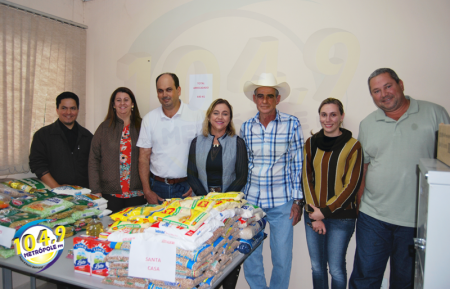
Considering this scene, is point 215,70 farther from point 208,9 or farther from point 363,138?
point 363,138

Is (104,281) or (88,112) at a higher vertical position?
(88,112)

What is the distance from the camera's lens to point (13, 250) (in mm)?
1656

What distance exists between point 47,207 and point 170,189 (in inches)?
40.1

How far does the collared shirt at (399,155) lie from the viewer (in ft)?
6.26

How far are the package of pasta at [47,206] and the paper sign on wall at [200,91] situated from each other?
157cm

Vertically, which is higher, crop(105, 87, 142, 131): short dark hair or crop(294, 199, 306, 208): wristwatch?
crop(105, 87, 142, 131): short dark hair

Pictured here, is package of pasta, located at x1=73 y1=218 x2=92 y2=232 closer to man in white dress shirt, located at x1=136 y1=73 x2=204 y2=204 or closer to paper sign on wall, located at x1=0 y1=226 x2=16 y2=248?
paper sign on wall, located at x1=0 y1=226 x2=16 y2=248

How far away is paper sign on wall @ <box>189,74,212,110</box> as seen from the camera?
2.99m

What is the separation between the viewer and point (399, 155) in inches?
76.6

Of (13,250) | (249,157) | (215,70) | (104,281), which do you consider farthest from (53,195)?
(215,70)

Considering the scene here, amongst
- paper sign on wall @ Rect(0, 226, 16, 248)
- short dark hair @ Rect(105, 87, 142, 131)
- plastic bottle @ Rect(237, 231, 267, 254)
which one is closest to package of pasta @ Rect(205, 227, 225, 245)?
plastic bottle @ Rect(237, 231, 267, 254)

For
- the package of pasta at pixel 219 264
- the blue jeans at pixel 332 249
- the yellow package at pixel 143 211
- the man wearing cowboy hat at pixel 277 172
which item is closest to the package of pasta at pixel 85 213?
the yellow package at pixel 143 211

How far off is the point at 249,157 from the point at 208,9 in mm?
1636

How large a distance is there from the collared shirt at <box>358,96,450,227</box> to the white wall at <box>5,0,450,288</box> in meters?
0.36
